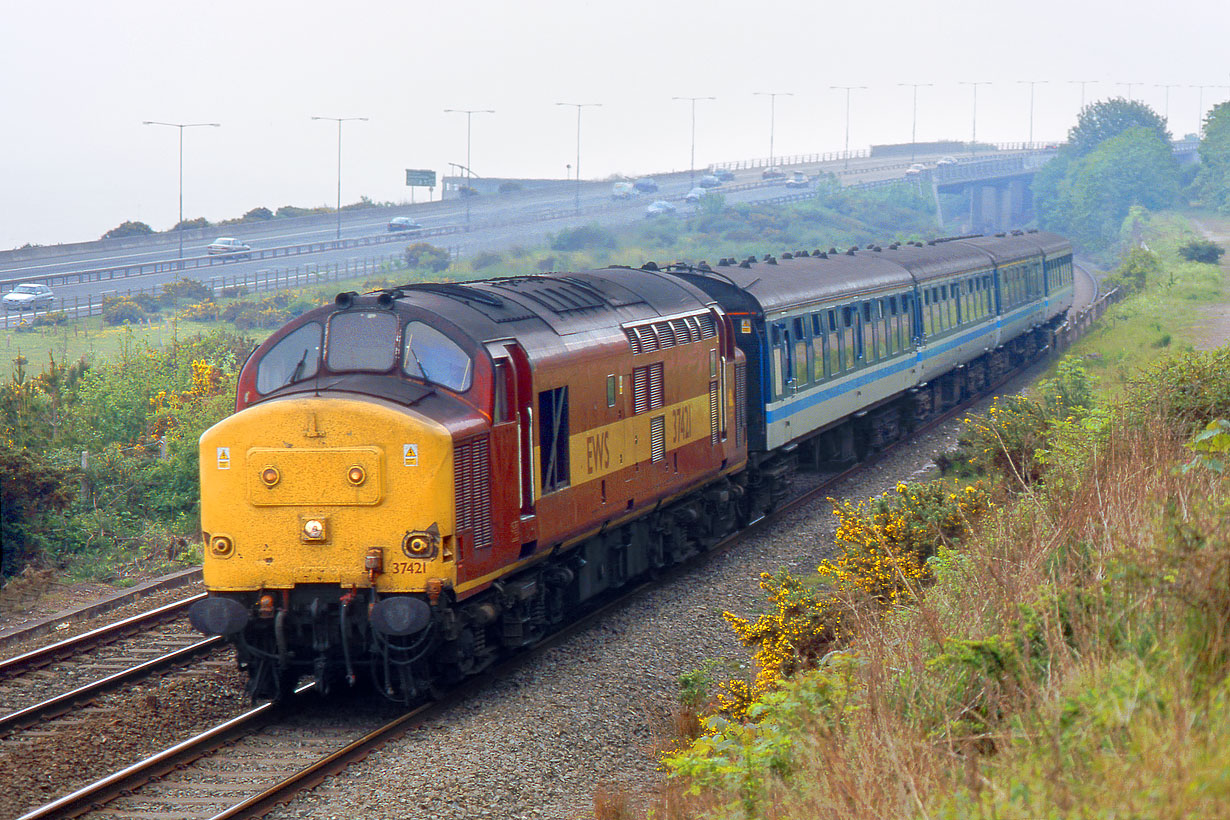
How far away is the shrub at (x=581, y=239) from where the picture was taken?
235ft

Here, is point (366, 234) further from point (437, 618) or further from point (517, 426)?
point (437, 618)

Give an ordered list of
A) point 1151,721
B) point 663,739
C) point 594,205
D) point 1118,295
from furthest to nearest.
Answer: point 594,205, point 1118,295, point 663,739, point 1151,721

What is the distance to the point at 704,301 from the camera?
17922mm

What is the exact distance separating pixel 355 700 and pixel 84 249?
6220cm

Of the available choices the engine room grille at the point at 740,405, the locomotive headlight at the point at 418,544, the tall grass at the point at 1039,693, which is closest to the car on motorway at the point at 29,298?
the engine room grille at the point at 740,405

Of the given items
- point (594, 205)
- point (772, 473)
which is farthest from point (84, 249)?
point (772, 473)

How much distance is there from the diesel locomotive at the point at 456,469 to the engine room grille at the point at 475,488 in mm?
20

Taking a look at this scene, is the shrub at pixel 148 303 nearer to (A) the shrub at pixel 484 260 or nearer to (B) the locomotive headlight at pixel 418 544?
(A) the shrub at pixel 484 260

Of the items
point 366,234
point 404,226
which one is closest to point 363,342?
point 366,234

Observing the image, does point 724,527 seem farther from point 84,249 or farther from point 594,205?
point 594,205

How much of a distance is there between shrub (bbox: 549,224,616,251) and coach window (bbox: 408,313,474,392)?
59987 millimetres

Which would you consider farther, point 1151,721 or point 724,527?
point 724,527

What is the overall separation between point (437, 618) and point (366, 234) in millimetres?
A: 68801

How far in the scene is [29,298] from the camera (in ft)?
165
